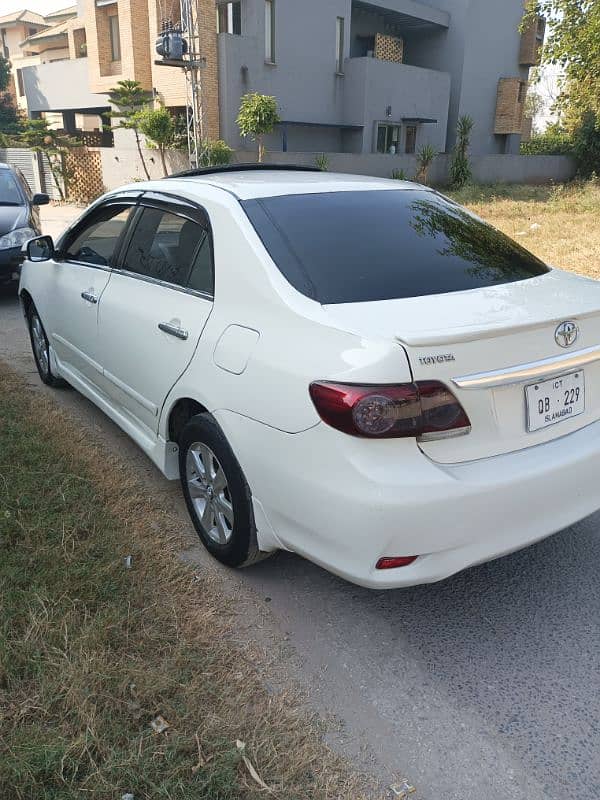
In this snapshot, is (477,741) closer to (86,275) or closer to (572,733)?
(572,733)

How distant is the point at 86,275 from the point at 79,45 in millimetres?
31549

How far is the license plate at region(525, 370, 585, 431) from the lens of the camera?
2.44 meters

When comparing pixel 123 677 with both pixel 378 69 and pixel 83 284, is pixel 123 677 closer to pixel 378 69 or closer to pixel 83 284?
pixel 83 284

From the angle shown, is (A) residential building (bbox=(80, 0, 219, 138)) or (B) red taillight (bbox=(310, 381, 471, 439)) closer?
(B) red taillight (bbox=(310, 381, 471, 439))

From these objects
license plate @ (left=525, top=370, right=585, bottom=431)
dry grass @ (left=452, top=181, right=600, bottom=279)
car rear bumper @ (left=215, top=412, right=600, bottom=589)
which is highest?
license plate @ (left=525, top=370, right=585, bottom=431)

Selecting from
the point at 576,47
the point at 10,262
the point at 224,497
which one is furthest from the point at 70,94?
the point at 224,497

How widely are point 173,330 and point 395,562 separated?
4.84 ft

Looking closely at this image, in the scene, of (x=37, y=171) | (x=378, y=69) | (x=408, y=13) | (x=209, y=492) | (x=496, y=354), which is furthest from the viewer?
(x=408, y=13)

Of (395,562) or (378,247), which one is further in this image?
(378,247)

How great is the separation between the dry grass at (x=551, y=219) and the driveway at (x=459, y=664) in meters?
7.35

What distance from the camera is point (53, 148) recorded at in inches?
898

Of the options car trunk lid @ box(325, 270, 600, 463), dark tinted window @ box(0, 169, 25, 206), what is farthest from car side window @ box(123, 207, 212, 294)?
dark tinted window @ box(0, 169, 25, 206)

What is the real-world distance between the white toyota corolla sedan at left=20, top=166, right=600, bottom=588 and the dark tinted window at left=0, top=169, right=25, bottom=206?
6.45m

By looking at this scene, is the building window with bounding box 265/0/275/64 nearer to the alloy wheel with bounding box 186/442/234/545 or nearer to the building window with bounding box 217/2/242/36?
the building window with bounding box 217/2/242/36
